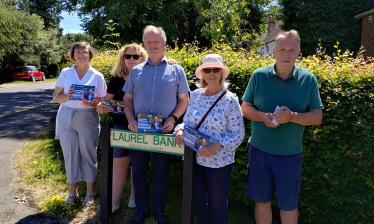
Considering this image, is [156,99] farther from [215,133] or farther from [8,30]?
[8,30]

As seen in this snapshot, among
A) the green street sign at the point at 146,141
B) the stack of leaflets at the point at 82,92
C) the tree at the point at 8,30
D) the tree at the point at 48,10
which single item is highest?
the tree at the point at 48,10

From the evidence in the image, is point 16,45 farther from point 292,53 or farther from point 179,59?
point 292,53

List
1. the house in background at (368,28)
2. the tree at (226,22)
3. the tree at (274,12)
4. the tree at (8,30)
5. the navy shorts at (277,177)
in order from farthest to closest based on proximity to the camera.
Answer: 1. the tree at (8,30)
2. the tree at (274,12)
3. the house in background at (368,28)
4. the tree at (226,22)
5. the navy shorts at (277,177)

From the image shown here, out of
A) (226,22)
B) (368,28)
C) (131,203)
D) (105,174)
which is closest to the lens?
(105,174)

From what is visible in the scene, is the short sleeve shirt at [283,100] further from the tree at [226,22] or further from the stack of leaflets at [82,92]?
the tree at [226,22]

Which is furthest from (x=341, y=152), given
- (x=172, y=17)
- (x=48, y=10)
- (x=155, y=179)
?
(x=48, y=10)

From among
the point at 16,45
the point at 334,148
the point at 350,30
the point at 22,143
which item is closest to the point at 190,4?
the point at 22,143

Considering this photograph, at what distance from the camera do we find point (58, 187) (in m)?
4.36

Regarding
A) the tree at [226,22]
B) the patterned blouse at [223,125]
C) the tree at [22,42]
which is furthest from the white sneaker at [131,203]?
the tree at [22,42]

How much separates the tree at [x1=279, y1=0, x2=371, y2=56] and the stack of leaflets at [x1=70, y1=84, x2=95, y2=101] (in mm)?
21233

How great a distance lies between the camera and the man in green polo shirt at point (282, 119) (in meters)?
2.45

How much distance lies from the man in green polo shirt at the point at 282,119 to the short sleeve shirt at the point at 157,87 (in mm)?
767

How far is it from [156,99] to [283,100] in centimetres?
125

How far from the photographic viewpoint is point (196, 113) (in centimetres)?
262
